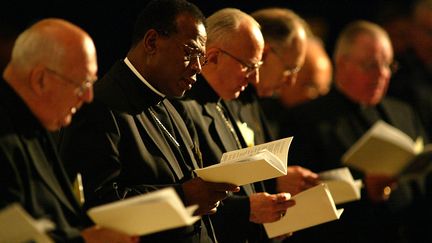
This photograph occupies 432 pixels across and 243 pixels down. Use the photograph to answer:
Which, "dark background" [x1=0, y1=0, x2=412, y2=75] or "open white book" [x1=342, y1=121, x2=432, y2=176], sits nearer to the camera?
"open white book" [x1=342, y1=121, x2=432, y2=176]

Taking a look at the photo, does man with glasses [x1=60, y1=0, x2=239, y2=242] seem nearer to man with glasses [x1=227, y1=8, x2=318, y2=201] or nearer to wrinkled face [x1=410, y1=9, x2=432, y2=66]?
man with glasses [x1=227, y1=8, x2=318, y2=201]

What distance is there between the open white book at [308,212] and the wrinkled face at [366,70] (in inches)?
87.3

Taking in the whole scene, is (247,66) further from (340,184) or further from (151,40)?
(340,184)

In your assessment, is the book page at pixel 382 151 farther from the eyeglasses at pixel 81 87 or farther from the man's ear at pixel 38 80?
the man's ear at pixel 38 80

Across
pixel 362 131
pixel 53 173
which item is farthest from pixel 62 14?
pixel 53 173

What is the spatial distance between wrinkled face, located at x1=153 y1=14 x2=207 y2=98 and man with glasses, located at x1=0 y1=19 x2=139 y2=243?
655 mm

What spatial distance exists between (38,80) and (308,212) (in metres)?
1.89

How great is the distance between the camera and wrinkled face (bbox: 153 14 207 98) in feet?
14.4

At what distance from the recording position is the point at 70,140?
4023 millimetres

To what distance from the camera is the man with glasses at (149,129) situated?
4.02 metres

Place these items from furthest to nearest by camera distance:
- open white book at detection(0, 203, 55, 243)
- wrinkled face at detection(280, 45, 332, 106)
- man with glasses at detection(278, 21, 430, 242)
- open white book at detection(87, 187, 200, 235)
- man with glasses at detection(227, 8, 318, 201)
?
wrinkled face at detection(280, 45, 332, 106)
man with glasses at detection(278, 21, 430, 242)
man with glasses at detection(227, 8, 318, 201)
open white book at detection(87, 187, 200, 235)
open white book at detection(0, 203, 55, 243)

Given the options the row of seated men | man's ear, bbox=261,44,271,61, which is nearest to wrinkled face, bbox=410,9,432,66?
the row of seated men

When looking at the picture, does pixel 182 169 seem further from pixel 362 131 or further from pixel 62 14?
pixel 62 14

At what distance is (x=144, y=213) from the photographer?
358 centimetres
